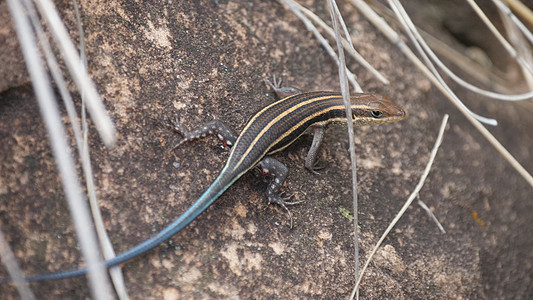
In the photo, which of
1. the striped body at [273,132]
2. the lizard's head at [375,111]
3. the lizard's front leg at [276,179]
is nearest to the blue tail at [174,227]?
the striped body at [273,132]

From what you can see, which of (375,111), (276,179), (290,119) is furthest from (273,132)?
(375,111)

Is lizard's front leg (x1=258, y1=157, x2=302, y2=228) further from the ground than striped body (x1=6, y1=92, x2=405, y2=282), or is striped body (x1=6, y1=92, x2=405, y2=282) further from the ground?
striped body (x1=6, y1=92, x2=405, y2=282)

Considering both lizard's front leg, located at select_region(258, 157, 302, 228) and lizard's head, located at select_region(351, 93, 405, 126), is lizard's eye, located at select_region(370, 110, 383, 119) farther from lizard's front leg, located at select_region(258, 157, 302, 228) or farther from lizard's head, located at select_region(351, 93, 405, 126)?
lizard's front leg, located at select_region(258, 157, 302, 228)

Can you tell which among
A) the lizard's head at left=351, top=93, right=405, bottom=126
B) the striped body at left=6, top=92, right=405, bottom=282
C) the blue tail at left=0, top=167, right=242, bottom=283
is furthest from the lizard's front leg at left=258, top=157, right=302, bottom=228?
the lizard's head at left=351, top=93, right=405, bottom=126

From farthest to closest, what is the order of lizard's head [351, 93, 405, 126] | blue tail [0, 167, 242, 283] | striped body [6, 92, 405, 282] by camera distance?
lizard's head [351, 93, 405, 126]
striped body [6, 92, 405, 282]
blue tail [0, 167, 242, 283]

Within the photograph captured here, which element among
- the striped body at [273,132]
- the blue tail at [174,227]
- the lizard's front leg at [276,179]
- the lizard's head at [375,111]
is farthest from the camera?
the lizard's head at [375,111]

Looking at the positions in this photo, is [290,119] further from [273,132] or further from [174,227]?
[174,227]

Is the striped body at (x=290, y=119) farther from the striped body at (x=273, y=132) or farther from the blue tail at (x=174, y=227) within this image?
the blue tail at (x=174, y=227)

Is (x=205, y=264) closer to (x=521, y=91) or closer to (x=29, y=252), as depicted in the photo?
(x=29, y=252)
